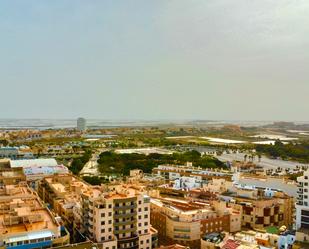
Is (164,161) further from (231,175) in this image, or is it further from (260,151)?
(260,151)

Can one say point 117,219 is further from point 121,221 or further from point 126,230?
point 126,230

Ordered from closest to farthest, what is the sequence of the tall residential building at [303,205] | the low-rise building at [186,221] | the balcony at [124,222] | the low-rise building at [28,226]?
the low-rise building at [28,226]
the balcony at [124,222]
the low-rise building at [186,221]
the tall residential building at [303,205]

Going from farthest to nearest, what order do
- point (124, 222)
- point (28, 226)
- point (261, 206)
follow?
point (261, 206)
point (124, 222)
point (28, 226)

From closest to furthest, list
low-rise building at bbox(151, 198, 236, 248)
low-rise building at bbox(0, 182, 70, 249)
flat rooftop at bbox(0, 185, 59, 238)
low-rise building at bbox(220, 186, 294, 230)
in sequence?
low-rise building at bbox(0, 182, 70, 249) → flat rooftop at bbox(0, 185, 59, 238) → low-rise building at bbox(151, 198, 236, 248) → low-rise building at bbox(220, 186, 294, 230)

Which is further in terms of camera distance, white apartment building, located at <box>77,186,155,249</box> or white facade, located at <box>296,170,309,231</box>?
white facade, located at <box>296,170,309,231</box>

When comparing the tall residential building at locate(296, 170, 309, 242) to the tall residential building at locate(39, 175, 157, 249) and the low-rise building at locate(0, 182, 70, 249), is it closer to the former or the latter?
the tall residential building at locate(39, 175, 157, 249)

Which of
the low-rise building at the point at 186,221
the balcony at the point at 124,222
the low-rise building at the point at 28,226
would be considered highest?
the low-rise building at the point at 28,226

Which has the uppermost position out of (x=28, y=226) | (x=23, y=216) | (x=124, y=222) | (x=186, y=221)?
(x=23, y=216)

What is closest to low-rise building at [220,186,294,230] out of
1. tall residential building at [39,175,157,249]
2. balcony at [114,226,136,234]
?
tall residential building at [39,175,157,249]

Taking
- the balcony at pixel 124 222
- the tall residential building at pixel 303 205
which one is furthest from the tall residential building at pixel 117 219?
the tall residential building at pixel 303 205

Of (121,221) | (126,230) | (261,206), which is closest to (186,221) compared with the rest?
(126,230)

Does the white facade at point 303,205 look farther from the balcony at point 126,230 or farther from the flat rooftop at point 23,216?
the flat rooftop at point 23,216
